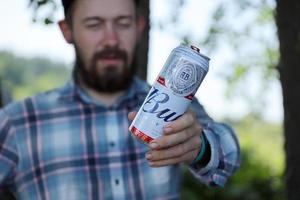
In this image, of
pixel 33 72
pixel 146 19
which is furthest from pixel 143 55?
pixel 33 72

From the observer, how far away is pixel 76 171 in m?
3.00

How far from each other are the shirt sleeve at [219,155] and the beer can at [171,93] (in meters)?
0.42

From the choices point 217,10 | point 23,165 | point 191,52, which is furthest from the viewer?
point 217,10

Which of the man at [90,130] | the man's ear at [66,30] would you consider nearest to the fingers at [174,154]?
the man at [90,130]

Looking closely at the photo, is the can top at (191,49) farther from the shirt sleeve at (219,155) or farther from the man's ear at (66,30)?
the man's ear at (66,30)

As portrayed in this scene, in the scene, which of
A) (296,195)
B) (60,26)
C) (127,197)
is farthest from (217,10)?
(127,197)

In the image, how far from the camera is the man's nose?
2.90 m

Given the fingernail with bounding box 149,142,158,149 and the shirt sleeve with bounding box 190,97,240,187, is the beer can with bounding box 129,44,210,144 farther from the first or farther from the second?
the shirt sleeve with bounding box 190,97,240,187

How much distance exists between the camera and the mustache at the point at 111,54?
292 cm

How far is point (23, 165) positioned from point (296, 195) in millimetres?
1940

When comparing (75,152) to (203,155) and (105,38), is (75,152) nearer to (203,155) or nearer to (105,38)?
(105,38)

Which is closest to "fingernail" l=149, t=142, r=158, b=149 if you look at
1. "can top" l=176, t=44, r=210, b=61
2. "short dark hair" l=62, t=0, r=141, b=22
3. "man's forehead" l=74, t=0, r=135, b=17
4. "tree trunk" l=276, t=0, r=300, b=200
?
"can top" l=176, t=44, r=210, b=61

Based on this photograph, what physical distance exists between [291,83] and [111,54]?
5.24 ft

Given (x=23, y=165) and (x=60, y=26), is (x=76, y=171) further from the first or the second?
(x=60, y=26)
